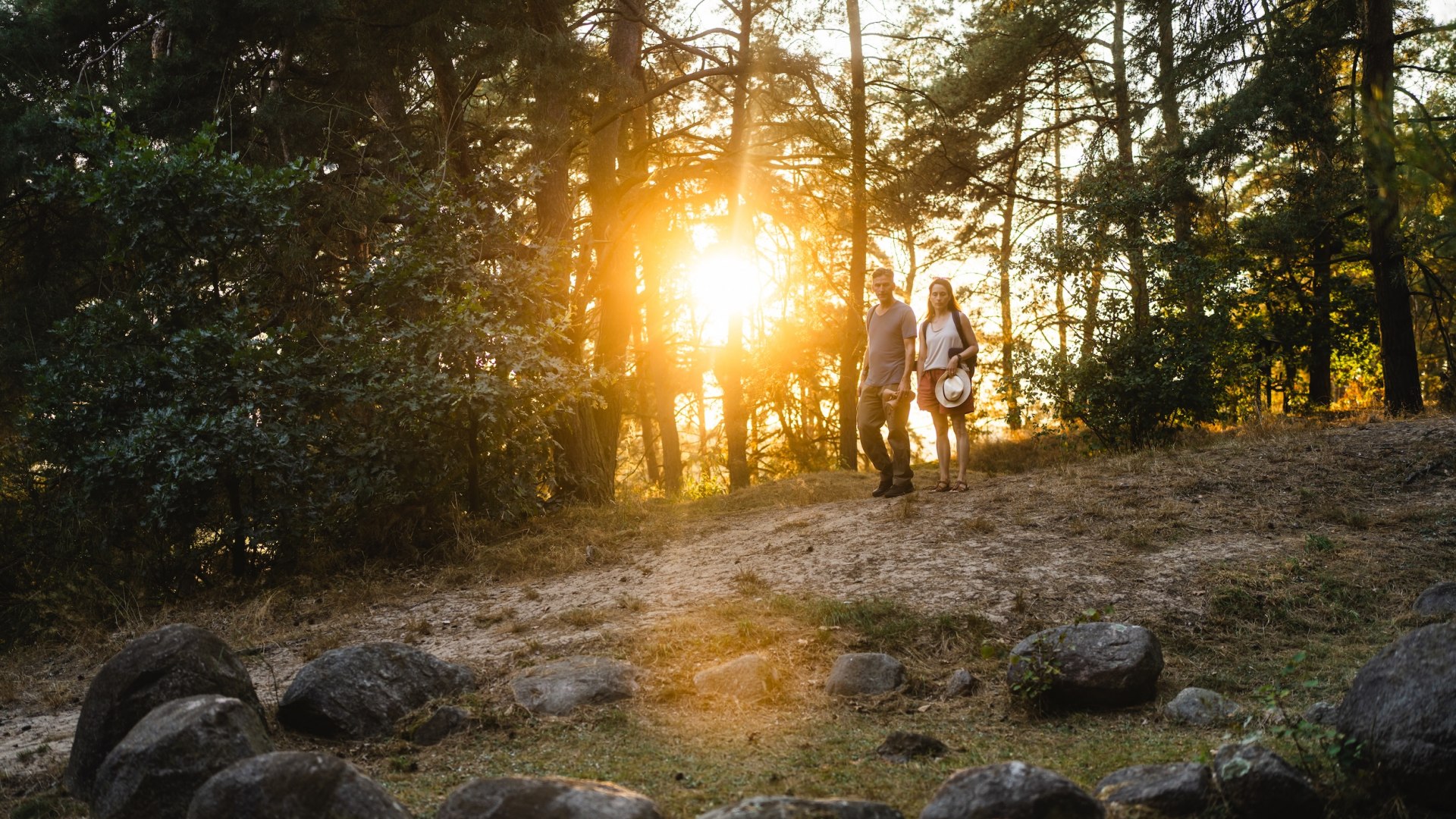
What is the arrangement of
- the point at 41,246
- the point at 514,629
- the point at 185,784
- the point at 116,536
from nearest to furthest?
1. the point at 185,784
2. the point at 514,629
3. the point at 116,536
4. the point at 41,246

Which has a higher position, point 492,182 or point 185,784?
point 492,182

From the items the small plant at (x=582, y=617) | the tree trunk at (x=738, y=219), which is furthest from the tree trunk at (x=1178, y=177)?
the small plant at (x=582, y=617)

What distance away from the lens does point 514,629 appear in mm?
7082

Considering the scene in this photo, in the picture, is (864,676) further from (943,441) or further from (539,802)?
(943,441)

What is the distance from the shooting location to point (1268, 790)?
3.59 m

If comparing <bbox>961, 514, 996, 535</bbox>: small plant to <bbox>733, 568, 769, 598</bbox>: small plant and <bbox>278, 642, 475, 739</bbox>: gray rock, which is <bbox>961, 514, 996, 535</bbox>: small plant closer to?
<bbox>733, 568, 769, 598</bbox>: small plant

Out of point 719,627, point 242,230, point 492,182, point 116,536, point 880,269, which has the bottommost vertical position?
point 719,627

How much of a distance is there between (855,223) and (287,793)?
1350cm

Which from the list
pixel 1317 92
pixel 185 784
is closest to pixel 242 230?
pixel 185 784

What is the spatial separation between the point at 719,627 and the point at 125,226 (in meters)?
6.62

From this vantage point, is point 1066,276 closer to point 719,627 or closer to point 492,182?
point 492,182

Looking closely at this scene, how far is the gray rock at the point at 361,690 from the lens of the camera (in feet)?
17.0

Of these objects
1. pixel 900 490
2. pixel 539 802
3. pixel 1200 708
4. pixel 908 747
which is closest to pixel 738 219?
pixel 900 490

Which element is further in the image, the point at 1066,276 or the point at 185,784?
the point at 1066,276
